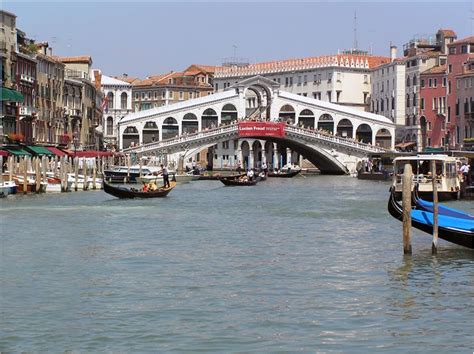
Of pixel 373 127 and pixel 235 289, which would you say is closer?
pixel 235 289

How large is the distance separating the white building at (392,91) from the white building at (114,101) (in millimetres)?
15586

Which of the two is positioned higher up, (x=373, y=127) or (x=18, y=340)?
(x=373, y=127)

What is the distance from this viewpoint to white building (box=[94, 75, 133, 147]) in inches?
2783

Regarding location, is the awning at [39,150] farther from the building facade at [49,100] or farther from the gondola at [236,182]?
the gondola at [236,182]

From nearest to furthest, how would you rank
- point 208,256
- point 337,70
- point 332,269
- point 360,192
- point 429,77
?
point 332,269 < point 208,256 < point 360,192 < point 429,77 < point 337,70

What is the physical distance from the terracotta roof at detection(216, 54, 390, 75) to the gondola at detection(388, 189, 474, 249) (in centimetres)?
4948

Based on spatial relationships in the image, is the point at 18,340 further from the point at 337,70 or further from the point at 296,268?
the point at 337,70

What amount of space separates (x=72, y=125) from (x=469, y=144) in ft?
51.9

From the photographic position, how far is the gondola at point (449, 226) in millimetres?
13727

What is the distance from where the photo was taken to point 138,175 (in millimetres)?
38406

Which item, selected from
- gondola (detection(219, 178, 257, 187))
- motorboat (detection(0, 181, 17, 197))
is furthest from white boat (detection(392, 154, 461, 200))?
gondola (detection(219, 178, 257, 187))

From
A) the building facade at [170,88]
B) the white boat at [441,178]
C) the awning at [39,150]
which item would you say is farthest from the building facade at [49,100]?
the building facade at [170,88]

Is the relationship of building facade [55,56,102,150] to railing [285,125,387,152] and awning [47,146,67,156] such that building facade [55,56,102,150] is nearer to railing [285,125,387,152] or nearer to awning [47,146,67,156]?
awning [47,146,67,156]

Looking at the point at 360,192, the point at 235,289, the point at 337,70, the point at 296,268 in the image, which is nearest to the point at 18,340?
the point at 235,289
